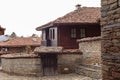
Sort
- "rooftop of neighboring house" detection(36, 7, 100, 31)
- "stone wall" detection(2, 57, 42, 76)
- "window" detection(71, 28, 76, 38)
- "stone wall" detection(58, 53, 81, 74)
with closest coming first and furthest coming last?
"stone wall" detection(2, 57, 42, 76), "stone wall" detection(58, 53, 81, 74), "rooftop of neighboring house" detection(36, 7, 100, 31), "window" detection(71, 28, 76, 38)

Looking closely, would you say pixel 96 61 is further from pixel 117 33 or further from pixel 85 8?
pixel 117 33

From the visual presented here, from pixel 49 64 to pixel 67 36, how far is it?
4254 millimetres

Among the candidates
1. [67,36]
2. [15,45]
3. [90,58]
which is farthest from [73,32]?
[15,45]

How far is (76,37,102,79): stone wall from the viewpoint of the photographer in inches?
721

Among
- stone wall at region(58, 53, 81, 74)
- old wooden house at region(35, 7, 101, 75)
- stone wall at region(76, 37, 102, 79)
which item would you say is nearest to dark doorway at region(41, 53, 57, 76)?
old wooden house at region(35, 7, 101, 75)

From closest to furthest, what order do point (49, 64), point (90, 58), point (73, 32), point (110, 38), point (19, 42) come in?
point (110, 38), point (90, 58), point (49, 64), point (73, 32), point (19, 42)

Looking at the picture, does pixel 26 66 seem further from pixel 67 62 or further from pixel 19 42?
pixel 19 42

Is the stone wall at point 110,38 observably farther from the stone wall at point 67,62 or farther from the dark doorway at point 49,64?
the dark doorway at point 49,64

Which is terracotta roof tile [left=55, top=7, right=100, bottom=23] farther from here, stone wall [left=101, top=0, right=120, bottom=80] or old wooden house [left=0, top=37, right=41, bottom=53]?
stone wall [left=101, top=0, right=120, bottom=80]

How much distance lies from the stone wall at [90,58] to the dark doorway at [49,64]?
2.12 meters

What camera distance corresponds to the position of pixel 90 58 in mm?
20594

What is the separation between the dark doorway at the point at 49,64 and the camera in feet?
73.6

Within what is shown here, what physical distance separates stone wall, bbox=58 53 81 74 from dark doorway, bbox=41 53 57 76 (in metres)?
0.48

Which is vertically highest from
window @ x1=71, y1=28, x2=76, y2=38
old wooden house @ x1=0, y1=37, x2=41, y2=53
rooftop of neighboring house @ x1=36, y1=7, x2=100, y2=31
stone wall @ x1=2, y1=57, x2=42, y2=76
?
rooftop of neighboring house @ x1=36, y1=7, x2=100, y2=31
